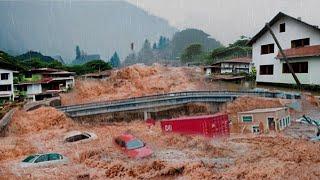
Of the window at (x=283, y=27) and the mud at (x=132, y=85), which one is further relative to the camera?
the mud at (x=132, y=85)

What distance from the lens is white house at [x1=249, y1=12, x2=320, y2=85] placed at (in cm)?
3947

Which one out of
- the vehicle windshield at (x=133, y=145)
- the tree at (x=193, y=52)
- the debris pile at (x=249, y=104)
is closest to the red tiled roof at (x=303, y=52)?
the debris pile at (x=249, y=104)

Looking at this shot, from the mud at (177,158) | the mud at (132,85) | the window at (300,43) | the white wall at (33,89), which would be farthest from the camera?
the white wall at (33,89)

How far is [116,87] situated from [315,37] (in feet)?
88.2

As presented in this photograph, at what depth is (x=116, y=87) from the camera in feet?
176

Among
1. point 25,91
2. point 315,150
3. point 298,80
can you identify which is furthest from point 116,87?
point 315,150

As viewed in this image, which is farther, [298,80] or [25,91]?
[25,91]

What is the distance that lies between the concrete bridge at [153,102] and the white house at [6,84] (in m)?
20.5

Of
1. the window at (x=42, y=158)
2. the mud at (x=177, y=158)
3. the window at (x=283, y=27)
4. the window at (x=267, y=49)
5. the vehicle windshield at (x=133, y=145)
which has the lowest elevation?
the mud at (x=177, y=158)

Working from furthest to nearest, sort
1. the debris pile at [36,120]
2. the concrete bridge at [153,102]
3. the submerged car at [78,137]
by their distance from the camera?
1. the concrete bridge at [153,102]
2. the debris pile at [36,120]
3. the submerged car at [78,137]

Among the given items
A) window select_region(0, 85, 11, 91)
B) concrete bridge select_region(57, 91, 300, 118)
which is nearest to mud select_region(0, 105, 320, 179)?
concrete bridge select_region(57, 91, 300, 118)

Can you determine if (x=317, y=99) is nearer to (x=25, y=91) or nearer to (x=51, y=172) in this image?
(x=51, y=172)

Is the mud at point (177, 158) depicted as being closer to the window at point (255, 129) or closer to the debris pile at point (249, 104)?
the window at point (255, 129)

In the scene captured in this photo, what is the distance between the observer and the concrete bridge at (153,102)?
1323 inches
